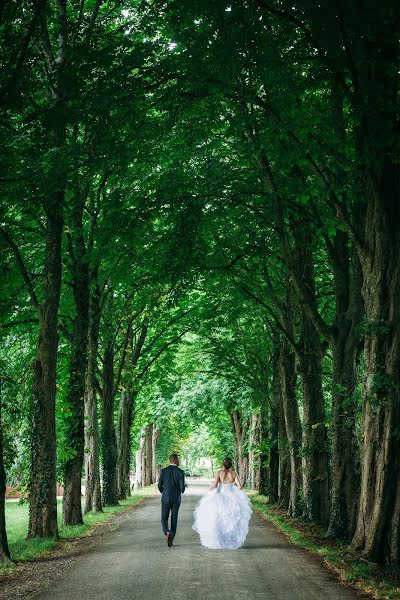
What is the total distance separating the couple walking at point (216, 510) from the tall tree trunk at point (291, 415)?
6.59 m

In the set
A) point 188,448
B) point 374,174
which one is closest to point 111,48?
point 374,174

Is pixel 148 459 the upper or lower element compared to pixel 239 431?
lower

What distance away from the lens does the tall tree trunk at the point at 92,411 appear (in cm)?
2056

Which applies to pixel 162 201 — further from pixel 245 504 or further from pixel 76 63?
pixel 245 504

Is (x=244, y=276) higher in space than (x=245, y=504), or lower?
higher

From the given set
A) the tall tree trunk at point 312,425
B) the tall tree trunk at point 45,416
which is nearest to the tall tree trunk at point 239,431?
the tall tree trunk at point 312,425

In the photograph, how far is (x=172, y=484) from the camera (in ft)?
44.4

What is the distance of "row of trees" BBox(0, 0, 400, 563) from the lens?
9961mm

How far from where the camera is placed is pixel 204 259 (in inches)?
710

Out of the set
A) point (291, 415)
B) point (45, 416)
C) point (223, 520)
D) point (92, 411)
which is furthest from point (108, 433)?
point (223, 520)

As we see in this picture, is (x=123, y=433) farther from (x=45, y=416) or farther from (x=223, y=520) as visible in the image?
(x=223, y=520)

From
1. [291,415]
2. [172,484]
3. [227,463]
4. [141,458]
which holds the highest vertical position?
[291,415]

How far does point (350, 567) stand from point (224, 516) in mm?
3934

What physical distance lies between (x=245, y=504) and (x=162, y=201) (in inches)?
264
